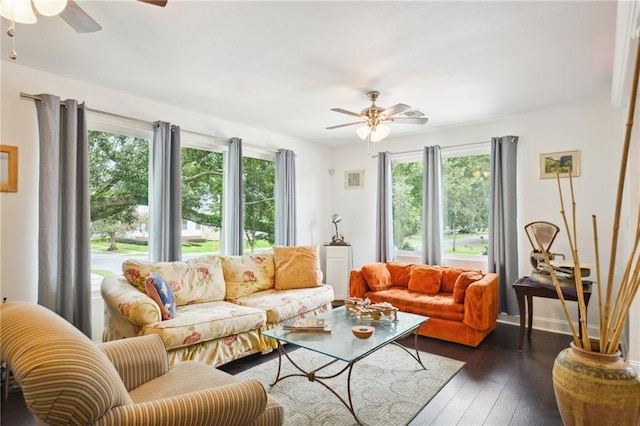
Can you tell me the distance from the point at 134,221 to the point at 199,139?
1195 millimetres

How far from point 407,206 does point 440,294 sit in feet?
5.12

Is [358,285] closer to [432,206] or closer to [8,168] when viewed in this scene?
[432,206]

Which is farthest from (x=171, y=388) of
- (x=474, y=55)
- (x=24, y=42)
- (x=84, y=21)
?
(x=474, y=55)

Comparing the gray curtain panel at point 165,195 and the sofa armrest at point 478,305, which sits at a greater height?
the gray curtain panel at point 165,195

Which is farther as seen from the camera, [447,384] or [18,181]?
[18,181]

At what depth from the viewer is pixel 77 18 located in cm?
172

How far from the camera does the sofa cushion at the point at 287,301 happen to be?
132 inches

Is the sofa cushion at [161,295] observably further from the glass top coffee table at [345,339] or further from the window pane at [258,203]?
the window pane at [258,203]

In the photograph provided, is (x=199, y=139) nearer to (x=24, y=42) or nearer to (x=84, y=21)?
(x=24, y=42)

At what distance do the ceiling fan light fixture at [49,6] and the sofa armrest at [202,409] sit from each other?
1583 mm

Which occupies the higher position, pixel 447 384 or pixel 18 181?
pixel 18 181

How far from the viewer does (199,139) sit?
4.18 m

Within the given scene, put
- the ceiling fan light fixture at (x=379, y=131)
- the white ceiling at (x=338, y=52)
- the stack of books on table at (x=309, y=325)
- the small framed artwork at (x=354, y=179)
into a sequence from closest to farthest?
1. the white ceiling at (x=338, y=52)
2. the stack of books on table at (x=309, y=325)
3. the ceiling fan light fixture at (x=379, y=131)
4. the small framed artwork at (x=354, y=179)

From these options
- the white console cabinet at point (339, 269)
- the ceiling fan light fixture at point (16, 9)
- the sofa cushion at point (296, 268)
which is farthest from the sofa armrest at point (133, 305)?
the white console cabinet at point (339, 269)
